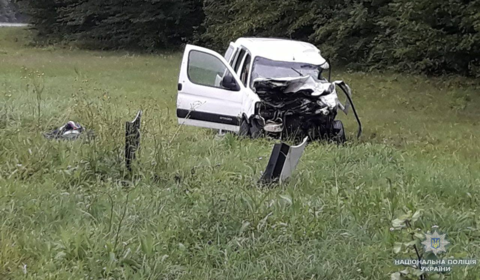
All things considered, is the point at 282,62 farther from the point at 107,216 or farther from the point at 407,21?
the point at 407,21

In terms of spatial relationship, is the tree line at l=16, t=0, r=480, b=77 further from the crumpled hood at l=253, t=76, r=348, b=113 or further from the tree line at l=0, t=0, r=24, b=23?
the tree line at l=0, t=0, r=24, b=23

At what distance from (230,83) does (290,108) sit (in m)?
1.07

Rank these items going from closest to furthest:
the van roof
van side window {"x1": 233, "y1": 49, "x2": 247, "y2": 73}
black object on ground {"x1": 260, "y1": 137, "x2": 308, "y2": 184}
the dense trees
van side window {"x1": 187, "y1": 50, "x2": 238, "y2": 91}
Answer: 1. black object on ground {"x1": 260, "y1": 137, "x2": 308, "y2": 184}
2. van side window {"x1": 187, "y1": 50, "x2": 238, "y2": 91}
3. the van roof
4. van side window {"x1": 233, "y1": 49, "x2": 247, "y2": 73}
5. the dense trees

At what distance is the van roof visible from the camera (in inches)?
374

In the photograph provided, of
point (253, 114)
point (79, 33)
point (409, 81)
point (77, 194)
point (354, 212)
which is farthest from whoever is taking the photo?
point (79, 33)

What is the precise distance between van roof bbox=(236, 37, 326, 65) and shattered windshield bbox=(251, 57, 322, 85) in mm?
81

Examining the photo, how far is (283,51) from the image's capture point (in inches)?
382

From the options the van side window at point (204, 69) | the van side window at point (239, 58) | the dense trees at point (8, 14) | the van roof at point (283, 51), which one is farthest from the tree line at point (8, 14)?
the van side window at point (204, 69)

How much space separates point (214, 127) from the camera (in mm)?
8789

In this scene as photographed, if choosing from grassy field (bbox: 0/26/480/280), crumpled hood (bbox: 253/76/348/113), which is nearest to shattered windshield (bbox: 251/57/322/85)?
crumpled hood (bbox: 253/76/348/113)

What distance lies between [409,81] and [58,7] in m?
25.3

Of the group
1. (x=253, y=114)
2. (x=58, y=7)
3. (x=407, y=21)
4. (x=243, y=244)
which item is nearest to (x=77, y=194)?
(x=243, y=244)

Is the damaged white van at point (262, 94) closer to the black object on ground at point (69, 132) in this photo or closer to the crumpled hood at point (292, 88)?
the crumpled hood at point (292, 88)

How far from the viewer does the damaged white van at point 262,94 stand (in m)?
8.30
